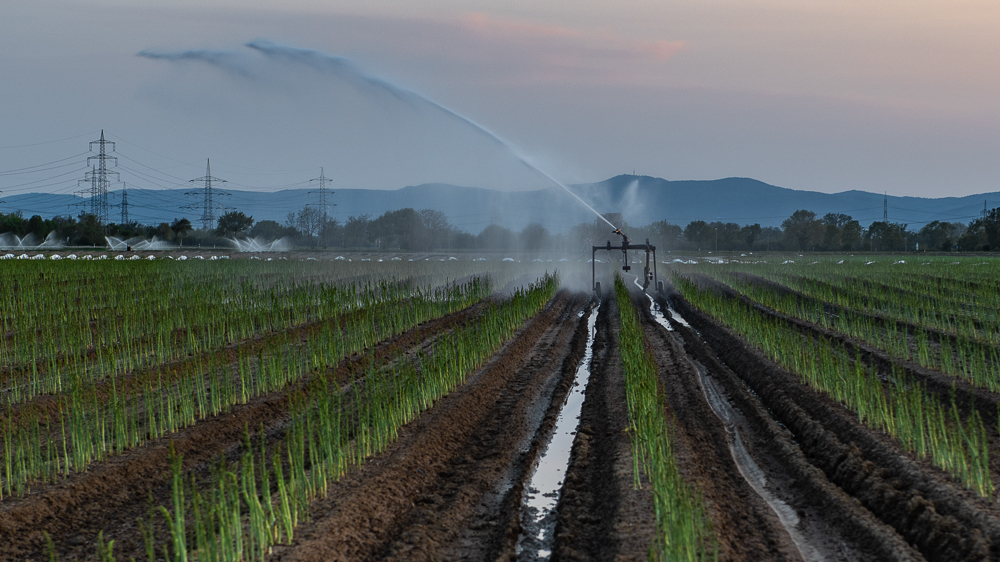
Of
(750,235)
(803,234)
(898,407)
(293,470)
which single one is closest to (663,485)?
(293,470)

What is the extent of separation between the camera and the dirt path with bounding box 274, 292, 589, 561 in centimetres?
546

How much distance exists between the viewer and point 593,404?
399 inches

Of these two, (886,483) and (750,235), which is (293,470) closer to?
(886,483)

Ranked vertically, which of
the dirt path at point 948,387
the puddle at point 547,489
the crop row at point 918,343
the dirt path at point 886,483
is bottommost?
the puddle at point 547,489

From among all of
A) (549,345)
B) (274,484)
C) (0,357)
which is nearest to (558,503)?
(274,484)

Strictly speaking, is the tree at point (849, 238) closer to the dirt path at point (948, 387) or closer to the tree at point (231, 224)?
the tree at point (231, 224)

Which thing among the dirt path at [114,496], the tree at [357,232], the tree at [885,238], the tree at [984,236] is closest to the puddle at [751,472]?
the dirt path at [114,496]

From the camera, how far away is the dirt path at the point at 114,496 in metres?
5.65

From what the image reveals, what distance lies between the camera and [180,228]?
248 ft

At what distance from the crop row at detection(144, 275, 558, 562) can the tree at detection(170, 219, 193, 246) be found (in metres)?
69.3

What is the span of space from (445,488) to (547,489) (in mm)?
922

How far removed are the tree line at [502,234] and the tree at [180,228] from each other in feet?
0.44

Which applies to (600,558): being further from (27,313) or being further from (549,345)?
(27,313)

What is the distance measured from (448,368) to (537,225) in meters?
75.4
